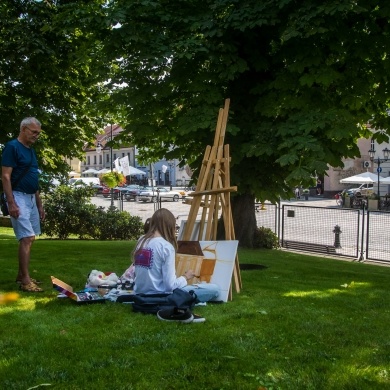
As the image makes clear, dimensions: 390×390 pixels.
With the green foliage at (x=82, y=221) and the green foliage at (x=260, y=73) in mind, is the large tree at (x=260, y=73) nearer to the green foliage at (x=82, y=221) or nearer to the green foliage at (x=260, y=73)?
the green foliage at (x=260, y=73)

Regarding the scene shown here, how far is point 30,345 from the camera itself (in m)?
4.41

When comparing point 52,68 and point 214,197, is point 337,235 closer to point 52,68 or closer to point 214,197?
point 52,68

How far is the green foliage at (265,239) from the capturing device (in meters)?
15.1

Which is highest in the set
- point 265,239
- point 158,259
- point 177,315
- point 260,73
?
point 260,73

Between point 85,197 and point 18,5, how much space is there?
907 centimetres

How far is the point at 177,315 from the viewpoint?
5195 mm

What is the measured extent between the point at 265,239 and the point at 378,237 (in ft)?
10.5

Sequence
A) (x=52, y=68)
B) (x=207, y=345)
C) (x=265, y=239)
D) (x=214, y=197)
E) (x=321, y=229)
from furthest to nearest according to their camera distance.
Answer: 1. (x=321, y=229)
2. (x=265, y=239)
3. (x=52, y=68)
4. (x=214, y=197)
5. (x=207, y=345)

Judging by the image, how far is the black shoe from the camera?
5180 millimetres

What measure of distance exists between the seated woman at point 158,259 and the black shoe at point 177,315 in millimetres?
428

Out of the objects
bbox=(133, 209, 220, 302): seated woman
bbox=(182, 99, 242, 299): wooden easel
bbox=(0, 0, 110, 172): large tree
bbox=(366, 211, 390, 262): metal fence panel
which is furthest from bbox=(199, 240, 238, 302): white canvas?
bbox=(366, 211, 390, 262): metal fence panel

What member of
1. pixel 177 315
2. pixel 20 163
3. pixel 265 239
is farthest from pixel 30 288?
pixel 265 239

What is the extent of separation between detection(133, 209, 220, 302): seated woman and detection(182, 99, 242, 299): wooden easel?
4.13 ft

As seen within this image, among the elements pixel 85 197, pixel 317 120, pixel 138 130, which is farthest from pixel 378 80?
pixel 85 197
